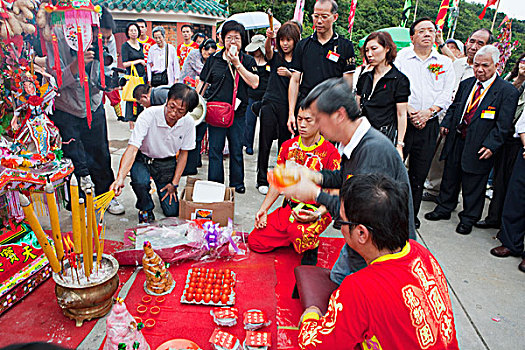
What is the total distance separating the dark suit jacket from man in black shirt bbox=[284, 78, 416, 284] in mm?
1965

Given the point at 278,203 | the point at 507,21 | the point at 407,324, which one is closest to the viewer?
the point at 407,324

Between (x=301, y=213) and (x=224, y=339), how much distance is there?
3.43 feet

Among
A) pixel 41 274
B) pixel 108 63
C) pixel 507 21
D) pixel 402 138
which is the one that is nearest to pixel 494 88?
pixel 402 138

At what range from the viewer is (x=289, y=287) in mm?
2525

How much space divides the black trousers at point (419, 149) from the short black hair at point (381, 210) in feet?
7.62

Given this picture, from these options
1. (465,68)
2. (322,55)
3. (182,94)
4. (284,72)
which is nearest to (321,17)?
(322,55)

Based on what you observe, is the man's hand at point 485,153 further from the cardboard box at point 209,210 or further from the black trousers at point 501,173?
the cardboard box at point 209,210

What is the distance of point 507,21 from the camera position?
4750 millimetres

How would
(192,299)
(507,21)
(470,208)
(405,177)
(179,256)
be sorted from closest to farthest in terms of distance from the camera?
(405,177)
(192,299)
(179,256)
(470,208)
(507,21)

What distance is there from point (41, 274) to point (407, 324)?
2.27 meters

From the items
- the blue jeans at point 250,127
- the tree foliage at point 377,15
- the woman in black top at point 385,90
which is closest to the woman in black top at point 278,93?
the woman in black top at point 385,90

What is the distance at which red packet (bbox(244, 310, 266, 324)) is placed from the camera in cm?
203

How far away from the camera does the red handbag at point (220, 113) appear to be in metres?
3.72

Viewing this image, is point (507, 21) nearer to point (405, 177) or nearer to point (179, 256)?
point (405, 177)
